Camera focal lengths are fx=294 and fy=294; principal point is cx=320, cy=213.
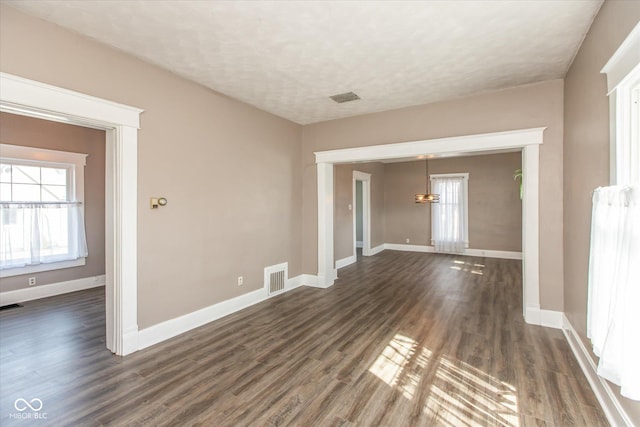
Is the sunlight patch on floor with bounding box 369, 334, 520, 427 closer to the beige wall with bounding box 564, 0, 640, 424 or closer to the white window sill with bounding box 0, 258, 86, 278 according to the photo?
the beige wall with bounding box 564, 0, 640, 424

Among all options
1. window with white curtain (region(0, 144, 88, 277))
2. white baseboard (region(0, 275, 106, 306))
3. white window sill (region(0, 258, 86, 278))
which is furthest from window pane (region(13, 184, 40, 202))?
white baseboard (region(0, 275, 106, 306))

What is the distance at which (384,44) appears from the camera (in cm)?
268

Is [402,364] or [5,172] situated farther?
[5,172]

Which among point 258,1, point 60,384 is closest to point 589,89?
point 258,1

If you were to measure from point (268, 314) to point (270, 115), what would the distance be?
297 centimetres

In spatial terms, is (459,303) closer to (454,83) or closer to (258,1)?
(454,83)

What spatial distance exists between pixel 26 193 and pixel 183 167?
126 inches

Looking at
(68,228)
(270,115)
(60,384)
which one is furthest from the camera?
(68,228)

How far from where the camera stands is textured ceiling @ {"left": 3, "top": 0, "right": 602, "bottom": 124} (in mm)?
2189

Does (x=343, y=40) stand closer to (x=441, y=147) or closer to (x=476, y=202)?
(x=441, y=147)

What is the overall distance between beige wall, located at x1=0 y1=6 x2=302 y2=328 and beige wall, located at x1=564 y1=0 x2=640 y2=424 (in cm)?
371

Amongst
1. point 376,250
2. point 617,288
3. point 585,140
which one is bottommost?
point 376,250

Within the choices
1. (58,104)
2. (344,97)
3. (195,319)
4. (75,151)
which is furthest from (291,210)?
(75,151)

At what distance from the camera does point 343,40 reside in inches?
103
